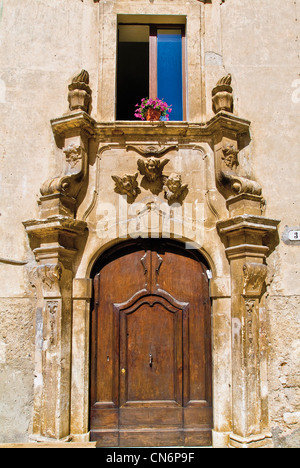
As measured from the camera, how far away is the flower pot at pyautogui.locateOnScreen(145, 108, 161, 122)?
17.1 ft

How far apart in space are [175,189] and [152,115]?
1018 millimetres

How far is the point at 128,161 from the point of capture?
5.14 meters

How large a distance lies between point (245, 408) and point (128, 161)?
312cm

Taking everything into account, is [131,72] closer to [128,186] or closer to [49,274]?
[128,186]

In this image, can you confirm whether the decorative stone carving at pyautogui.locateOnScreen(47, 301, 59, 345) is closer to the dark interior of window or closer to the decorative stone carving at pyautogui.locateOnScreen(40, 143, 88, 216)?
the decorative stone carving at pyautogui.locateOnScreen(40, 143, 88, 216)

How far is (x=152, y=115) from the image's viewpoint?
5.23 meters

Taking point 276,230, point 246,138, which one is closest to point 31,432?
point 276,230

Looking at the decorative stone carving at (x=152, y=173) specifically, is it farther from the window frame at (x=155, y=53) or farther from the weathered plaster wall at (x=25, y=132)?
the weathered plaster wall at (x=25, y=132)

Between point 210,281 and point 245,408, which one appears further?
point 210,281

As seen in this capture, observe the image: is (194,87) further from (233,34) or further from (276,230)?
(276,230)
